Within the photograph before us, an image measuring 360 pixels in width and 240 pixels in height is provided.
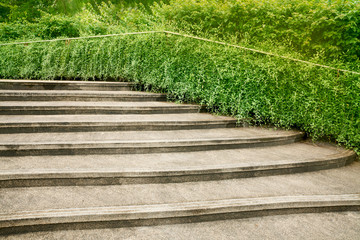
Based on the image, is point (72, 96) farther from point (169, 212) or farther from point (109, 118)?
point (169, 212)

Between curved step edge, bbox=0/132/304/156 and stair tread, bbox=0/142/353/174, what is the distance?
0.09 metres

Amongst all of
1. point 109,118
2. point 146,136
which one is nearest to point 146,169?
point 146,136

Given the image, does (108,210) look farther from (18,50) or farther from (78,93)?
(18,50)

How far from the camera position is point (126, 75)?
22.0 feet

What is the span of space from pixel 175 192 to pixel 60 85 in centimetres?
456

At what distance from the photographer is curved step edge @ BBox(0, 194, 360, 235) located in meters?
2.30

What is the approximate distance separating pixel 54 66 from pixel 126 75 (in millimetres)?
2297


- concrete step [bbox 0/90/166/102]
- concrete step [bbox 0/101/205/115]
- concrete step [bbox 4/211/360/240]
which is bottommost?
concrete step [bbox 4/211/360/240]

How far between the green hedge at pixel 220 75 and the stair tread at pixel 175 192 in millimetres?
1493

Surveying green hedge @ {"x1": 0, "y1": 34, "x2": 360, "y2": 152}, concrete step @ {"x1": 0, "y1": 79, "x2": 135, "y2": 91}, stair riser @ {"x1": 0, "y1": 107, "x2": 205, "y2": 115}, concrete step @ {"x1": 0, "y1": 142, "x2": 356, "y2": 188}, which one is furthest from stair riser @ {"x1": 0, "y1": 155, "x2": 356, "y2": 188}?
concrete step @ {"x1": 0, "y1": 79, "x2": 135, "y2": 91}

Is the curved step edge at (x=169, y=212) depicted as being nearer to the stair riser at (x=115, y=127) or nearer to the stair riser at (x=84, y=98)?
the stair riser at (x=115, y=127)

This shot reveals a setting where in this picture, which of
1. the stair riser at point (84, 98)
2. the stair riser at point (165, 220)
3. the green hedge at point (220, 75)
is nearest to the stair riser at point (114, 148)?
the green hedge at point (220, 75)

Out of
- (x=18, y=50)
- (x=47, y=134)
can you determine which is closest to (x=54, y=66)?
(x=18, y=50)

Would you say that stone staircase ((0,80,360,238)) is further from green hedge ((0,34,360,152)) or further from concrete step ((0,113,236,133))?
green hedge ((0,34,360,152))
